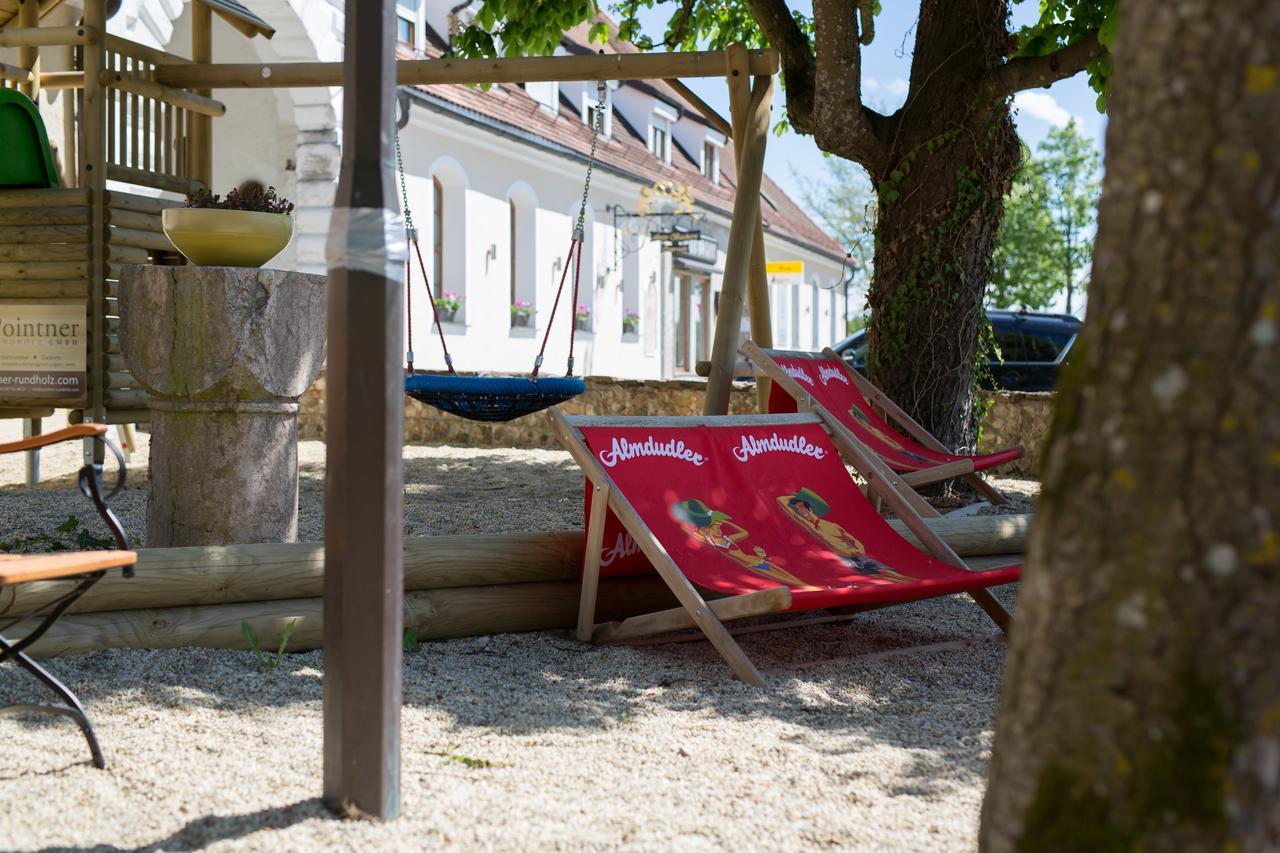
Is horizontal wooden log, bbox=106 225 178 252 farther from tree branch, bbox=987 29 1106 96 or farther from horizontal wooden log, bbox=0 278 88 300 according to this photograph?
tree branch, bbox=987 29 1106 96

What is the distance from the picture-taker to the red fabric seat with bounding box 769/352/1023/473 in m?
6.40

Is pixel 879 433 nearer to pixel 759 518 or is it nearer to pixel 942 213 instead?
pixel 942 213

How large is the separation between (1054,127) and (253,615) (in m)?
44.2

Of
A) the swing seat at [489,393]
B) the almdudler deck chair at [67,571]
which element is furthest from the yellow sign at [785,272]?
the almdudler deck chair at [67,571]

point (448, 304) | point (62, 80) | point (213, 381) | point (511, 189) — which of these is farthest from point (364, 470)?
point (511, 189)

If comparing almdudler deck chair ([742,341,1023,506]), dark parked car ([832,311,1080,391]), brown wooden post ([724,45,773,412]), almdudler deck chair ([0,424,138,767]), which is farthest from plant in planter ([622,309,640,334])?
almdudler deck chair ([0,424,138,767])

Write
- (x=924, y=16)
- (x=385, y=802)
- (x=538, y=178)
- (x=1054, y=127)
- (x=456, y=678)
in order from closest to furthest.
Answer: (x=385, y=802)
(x=456, y=678)
(x=924, y=16)
(x=538, y=178)
(x=1054, y=127)

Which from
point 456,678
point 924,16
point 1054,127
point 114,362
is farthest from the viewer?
point 1054,127

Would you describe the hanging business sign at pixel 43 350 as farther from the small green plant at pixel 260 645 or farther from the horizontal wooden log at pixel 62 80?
the small green plant at pixel 260 645

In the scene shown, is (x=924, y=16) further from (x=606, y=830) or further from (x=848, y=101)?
(x=606, y=830)

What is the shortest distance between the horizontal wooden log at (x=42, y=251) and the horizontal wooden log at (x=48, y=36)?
1049 mm

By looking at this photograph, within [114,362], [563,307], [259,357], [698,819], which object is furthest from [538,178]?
[698,819]

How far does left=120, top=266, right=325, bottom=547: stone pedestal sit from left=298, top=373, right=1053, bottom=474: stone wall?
620cm

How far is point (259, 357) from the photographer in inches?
179
